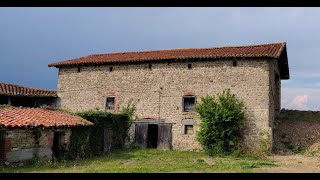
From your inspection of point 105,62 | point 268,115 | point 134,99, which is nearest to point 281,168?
point 268,115

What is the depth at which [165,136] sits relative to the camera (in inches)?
895

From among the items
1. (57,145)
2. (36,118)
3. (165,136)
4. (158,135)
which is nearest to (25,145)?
(36,118)

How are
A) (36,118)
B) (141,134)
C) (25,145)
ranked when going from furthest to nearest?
(141,134) → (36,118) → (25,145)

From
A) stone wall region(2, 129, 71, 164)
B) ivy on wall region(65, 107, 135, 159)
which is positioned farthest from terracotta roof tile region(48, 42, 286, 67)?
stone wall region(2, 129, 71, 164)

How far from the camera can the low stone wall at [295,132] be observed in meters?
21.9

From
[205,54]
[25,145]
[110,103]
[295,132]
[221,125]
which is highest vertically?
[205,54]

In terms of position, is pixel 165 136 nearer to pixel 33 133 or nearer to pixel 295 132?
pixel 295 132

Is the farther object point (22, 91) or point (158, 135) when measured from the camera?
point (22, 91)

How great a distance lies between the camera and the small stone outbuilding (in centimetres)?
1417

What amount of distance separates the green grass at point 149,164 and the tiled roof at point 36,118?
1.77 m

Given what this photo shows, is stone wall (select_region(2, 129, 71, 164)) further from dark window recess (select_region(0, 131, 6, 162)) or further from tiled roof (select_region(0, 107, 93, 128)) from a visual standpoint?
tiled roof (select_region(0, 107, 93, 128))

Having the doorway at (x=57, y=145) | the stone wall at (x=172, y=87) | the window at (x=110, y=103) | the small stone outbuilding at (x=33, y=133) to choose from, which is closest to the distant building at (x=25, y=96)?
the stone wall at (x=172, y=87)

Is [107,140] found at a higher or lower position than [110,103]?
lower

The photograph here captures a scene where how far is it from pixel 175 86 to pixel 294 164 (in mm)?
9053
